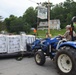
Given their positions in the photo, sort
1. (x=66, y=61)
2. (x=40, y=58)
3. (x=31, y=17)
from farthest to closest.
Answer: (x=31, y=17) < (x=40, y=58) < (x=66, y=61)

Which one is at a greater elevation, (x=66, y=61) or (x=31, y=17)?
(x=31, y=17)

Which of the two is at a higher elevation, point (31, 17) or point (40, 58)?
point (31, 17)

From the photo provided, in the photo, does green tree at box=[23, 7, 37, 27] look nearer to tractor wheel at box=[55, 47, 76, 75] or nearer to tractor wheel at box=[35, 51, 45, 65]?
tractor wheel at box=[35, 51, 45, 65]

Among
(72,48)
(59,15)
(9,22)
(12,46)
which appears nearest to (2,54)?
(12,46)

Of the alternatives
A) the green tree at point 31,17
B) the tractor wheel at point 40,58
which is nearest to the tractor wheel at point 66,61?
the tractor wheel at point 40,58

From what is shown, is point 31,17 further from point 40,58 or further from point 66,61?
point 66,61

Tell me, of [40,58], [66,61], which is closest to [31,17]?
[40,58]

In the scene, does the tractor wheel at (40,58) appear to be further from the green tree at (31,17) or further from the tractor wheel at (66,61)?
the green tree at (31,17)

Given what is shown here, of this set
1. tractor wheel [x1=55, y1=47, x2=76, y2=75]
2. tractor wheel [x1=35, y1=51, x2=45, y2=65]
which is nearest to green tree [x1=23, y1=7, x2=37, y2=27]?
Answer: tractor wheel [x1=35, y1=51, x2=45, y2=65]

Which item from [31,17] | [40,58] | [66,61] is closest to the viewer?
[66,61]

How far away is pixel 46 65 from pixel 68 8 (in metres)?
96.2

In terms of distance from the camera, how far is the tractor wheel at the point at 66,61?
5996 millimetres

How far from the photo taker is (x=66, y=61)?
6.48 m

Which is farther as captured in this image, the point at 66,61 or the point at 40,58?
the point at 40,58
